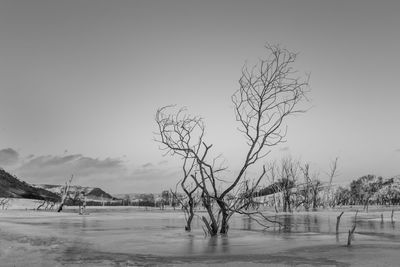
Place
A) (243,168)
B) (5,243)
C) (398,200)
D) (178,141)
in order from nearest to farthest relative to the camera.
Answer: (5,243) < (243,168) < (178,141) < (398,200)

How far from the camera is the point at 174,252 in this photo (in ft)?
31.6

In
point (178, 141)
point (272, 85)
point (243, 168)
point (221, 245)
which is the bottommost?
point (221, 245)

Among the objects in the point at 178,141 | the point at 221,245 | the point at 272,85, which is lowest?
the point at 221,245

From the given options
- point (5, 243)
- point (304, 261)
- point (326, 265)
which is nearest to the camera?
point (326, 265)

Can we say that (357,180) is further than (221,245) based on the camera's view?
Yes

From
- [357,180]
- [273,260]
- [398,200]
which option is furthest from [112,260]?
[357,180]

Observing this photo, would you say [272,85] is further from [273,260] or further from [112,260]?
[112,260]

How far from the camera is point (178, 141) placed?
14.7 metres

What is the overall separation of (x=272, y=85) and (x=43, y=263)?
879 cm

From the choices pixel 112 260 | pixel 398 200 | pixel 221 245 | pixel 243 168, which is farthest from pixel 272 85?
pixel 398 200

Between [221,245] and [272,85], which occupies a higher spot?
[272,85]

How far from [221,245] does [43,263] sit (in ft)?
15.3

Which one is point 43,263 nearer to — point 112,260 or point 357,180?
point 112,260

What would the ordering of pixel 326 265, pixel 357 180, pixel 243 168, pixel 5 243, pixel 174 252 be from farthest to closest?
pixel 357 180 < pixel 243 168 < pixel 5 243 < pixel 174 252 < pixel 326 265
